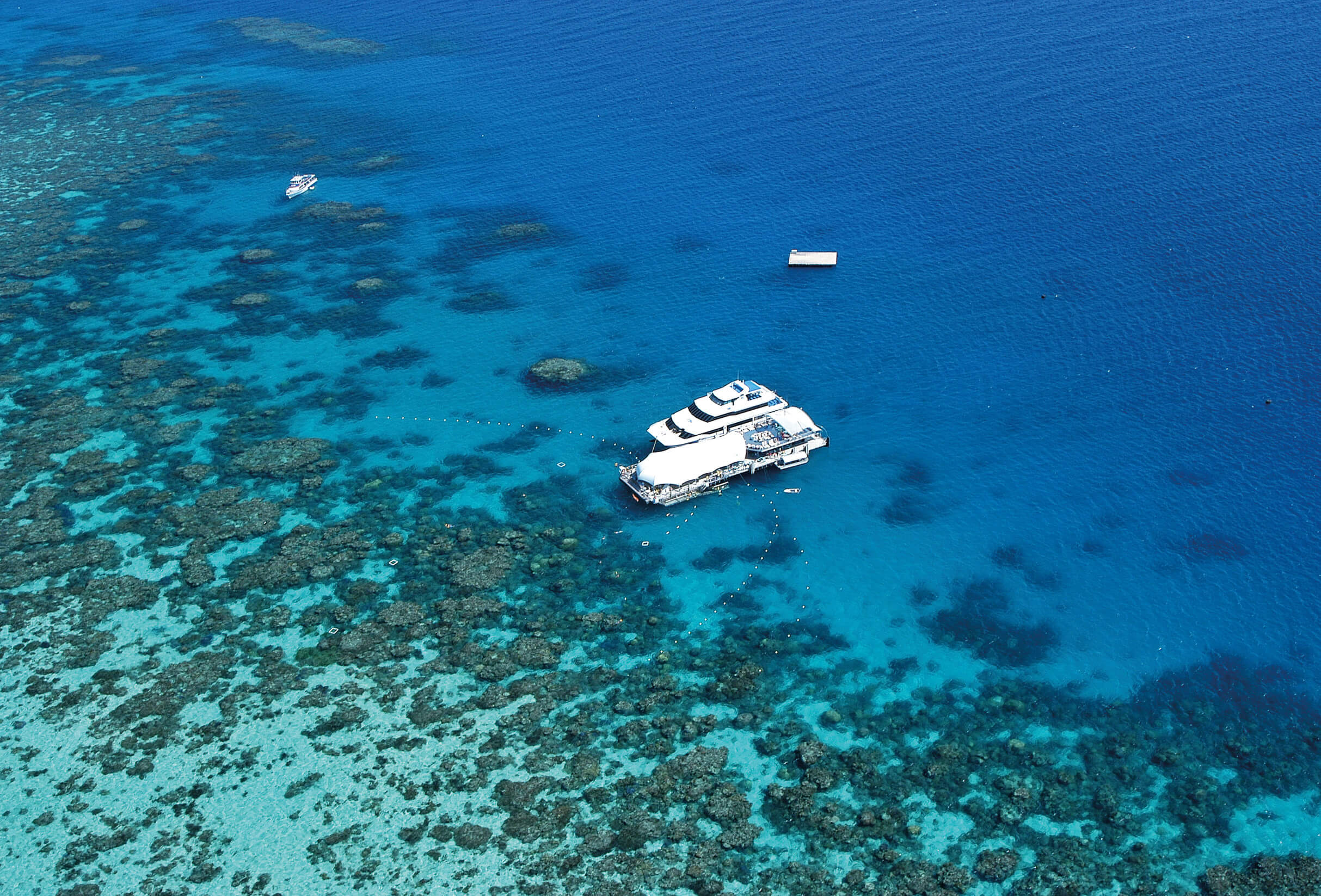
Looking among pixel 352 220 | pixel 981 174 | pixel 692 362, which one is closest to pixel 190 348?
pixel 352 220

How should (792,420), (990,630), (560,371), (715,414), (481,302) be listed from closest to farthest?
(990,630), (715,414), (792,420), (560,371), (481,302)

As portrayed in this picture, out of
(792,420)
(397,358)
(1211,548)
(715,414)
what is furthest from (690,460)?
(1211,548)

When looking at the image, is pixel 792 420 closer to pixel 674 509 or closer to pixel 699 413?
pixel 699 413

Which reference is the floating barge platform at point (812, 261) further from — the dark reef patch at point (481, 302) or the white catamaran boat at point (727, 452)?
the dark reef patch at point (481, 302)

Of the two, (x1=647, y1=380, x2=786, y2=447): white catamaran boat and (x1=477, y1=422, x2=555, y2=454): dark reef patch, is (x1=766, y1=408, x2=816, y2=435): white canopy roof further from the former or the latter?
(x1=477, y1=422, x2=555, y2=454): dark reef patch

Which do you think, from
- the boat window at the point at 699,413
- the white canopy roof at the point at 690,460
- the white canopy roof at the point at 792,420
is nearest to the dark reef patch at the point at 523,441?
the white canopy roof at the point at 690,460

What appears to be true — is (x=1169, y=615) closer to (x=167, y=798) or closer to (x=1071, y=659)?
(x=1071, y=659)
